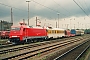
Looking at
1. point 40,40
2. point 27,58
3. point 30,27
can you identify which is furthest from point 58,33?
point 27,58

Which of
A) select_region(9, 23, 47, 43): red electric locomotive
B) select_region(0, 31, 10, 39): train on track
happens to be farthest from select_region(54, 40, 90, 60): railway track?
select_region(0, 31, 10, 39): train on track

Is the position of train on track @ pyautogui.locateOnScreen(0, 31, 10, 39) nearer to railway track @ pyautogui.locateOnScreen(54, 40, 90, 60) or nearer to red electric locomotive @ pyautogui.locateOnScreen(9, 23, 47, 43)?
red electric locomotive @ pyautogui.locateOnScreen(9, 23, 47, 43)

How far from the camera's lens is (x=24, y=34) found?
32.6m

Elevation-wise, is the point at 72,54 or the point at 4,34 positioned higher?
the point at 4,34

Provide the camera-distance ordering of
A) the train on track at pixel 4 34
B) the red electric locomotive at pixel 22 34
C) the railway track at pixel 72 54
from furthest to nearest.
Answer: the train on track at pixel 4 34 → the red electric locomotive at pixel 22 34 → the railway track at pixel 72 54

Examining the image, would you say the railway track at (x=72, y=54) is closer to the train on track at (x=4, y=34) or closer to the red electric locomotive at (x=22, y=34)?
the red electric locomotive at (x=22, y=34)

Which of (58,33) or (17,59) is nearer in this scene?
(17,59)

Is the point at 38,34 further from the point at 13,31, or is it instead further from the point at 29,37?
the point at 13,31

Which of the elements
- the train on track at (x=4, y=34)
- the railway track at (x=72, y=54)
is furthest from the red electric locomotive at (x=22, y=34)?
the train on track at (x=4, y=34)

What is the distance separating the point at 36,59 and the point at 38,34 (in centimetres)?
2258

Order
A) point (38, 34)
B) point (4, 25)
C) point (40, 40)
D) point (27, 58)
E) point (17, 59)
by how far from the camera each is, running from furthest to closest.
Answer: point (4, 25), point (40, 40), point (38, 34), point (27, 58), point (17, 59)

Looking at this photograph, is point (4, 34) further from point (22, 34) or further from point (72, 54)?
point (72, 54)

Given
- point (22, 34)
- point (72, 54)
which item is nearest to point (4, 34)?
point (22, 34)

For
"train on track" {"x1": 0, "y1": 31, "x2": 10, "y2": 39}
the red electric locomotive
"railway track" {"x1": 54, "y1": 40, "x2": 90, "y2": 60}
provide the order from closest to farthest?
"railway track" {"x1": 54, "y1": 40, "x2": 90, "y2": 60}
the red electric locomotive
"train on track" {"x1": 0, "y1": 31, "x2": 10, "y2": 39}
